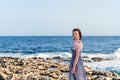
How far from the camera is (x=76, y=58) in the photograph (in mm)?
11102

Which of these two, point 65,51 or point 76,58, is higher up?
point 76,58

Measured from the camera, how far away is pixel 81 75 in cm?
1144

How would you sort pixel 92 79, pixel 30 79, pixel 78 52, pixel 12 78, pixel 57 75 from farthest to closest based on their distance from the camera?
1. pixel 57 75
2. pixel 92 79
3. pixel 30 79
4. pixel 12 78
5. pixel 78 52

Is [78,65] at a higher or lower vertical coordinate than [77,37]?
lower

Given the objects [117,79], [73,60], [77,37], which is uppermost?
[77,37]

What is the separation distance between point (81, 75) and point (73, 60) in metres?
0.60

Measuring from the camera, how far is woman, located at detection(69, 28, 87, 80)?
11117mm

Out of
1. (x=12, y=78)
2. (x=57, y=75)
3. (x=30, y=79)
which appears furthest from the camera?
(x=57, y=75)

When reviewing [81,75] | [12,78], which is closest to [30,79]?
[12,78]

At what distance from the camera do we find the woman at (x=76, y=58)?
1112 centimetres

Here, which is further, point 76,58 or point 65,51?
point 65,51

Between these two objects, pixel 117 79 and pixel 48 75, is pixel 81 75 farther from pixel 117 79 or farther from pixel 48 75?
pixel 48 75

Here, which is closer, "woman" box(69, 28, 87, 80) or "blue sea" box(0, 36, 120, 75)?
"woman" box(69, 28, 87, 80)

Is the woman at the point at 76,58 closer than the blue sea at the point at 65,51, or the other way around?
the woman at the point at 76,58
